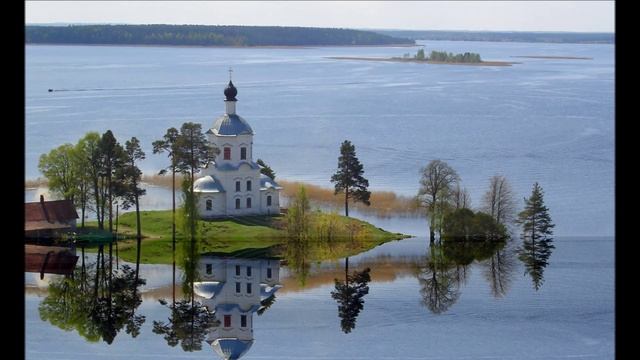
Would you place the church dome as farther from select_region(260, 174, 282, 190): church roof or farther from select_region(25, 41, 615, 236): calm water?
select_region(25, 41, 615, 236): calm water

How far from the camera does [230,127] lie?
39.0ft

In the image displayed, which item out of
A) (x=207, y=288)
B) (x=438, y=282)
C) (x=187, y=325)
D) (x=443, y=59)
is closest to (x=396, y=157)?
(x=438, y=282)

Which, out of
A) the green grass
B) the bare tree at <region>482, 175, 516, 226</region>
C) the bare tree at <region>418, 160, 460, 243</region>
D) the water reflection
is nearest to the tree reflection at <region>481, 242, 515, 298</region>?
the water reflection

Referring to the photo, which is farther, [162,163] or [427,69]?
[427,69]

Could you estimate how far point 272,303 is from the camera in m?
9.09

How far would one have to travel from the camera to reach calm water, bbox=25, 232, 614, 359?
7.41 meters

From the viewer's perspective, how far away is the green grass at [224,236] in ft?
36.0

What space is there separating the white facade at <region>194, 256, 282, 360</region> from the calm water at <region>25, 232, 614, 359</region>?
94mm

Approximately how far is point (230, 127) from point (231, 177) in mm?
482

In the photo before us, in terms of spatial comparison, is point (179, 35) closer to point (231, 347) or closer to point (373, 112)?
point (373, 112)

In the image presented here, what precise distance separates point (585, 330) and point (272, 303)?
231cm
